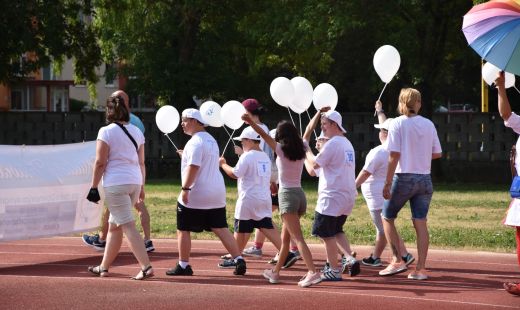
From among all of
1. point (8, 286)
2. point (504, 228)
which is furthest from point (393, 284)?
point (504, 228)

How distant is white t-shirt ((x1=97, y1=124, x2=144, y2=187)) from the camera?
1167 centimetres

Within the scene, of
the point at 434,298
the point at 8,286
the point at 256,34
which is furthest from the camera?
the point at 256,34

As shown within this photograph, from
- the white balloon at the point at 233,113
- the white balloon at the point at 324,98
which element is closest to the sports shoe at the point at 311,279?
the white balloon at the point at 233,113

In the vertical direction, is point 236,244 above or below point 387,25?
below

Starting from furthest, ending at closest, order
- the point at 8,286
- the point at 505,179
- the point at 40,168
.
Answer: the point at 505,179
the point at 40,168
the point at 8,286

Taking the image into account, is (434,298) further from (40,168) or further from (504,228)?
(504,228)

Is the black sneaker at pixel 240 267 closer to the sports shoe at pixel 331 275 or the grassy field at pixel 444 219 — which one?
the sports shoe at pixel 331 275

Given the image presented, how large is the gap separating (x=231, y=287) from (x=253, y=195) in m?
2.06

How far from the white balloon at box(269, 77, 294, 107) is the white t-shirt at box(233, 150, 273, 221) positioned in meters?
0.70

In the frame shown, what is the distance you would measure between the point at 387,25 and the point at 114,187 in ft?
78.9

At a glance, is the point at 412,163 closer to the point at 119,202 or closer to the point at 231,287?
the point at 231,287

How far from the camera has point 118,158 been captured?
11688mm

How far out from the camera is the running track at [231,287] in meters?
10.2

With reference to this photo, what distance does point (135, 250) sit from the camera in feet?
38.4
